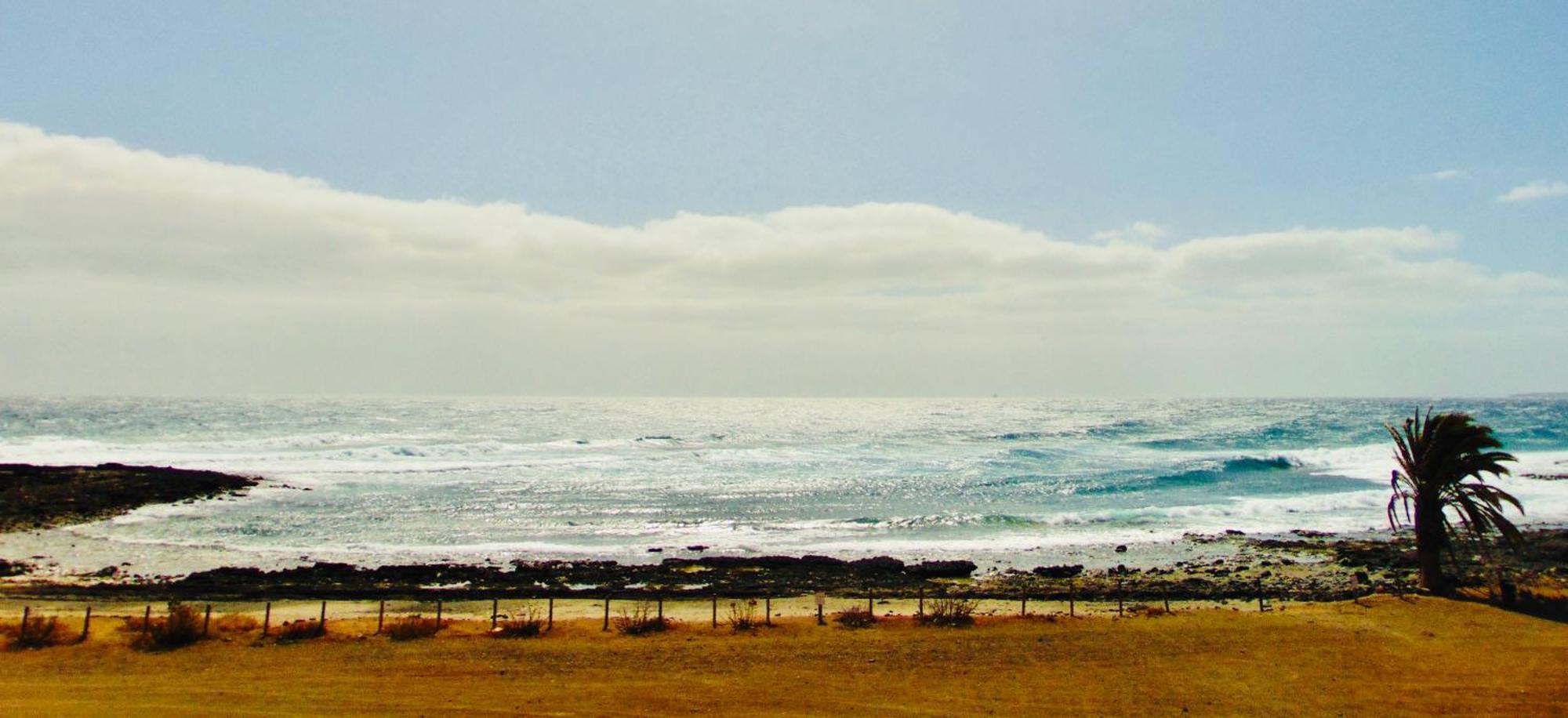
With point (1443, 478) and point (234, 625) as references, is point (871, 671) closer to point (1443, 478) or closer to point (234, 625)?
point (234, 625)

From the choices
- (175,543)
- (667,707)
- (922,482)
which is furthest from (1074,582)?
(175,543)

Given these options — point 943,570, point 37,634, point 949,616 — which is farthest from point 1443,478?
point 37,634

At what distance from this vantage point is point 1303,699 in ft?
55.3

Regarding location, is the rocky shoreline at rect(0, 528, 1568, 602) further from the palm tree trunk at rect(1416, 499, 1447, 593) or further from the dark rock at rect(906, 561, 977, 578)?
the palm tree trunk at rect(1416, 499, 1447, 593)

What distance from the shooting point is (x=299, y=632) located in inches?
856

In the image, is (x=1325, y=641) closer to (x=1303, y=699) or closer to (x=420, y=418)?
(x=1303, y=699)

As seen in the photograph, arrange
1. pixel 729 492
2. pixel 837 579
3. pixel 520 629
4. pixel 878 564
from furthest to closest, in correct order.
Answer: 1. pixel 729 492
2. pixel 878 564
3. pixel 837 579
4. pixel 520 629

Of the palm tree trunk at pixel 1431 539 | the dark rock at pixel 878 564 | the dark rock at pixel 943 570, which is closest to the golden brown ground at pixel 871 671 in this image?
the palm tree trunk at pixel 1431 539

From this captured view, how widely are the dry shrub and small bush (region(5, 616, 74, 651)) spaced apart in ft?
10.4

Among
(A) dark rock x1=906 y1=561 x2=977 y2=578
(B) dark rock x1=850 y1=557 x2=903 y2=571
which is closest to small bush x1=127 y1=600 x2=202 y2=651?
(B) dark rock x1=850 y1=557 x2=903 y2=571

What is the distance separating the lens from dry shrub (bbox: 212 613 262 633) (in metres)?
21.9

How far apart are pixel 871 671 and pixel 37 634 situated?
20596 millimetres

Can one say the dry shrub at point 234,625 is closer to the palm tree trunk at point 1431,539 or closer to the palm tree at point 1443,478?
the palm tree at point 1443,478

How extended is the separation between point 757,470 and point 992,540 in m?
36.0
